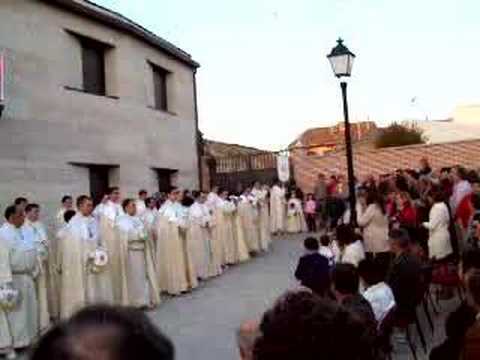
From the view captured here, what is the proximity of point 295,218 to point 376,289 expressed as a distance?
1964 cm

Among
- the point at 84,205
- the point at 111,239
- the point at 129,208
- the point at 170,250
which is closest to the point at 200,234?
the point at 170,250

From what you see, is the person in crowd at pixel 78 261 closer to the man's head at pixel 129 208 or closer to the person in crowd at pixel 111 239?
the person in crowd at pixel 111 239

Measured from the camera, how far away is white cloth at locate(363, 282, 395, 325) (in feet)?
22.8

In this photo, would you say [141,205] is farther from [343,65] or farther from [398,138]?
[398,138]

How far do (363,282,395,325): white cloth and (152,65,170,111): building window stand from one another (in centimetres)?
1617

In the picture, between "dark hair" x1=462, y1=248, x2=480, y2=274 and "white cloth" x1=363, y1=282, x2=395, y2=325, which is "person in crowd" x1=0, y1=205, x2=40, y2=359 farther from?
"dark hair" x1=462, y1=248, x2=480, y2=274

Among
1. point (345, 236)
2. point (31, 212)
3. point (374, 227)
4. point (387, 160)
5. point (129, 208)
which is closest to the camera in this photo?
point (345, 236)

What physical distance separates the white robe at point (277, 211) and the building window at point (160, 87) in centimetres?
519

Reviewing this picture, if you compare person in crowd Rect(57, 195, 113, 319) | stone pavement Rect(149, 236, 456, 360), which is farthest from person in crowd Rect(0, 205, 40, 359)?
stone pavement Rect(149, 236, 456, 360)

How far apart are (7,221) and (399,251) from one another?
5306 mm

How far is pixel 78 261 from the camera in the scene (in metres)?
11.8

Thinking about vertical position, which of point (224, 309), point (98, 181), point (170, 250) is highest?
point (98, 181)

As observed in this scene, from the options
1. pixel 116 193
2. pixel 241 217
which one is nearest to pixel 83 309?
pixel 116 193

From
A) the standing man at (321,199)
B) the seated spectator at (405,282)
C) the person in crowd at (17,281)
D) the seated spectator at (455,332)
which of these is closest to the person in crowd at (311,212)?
the standing man at (321,199)
